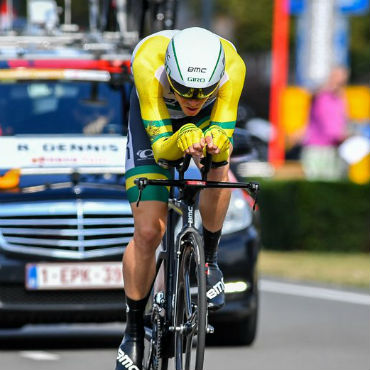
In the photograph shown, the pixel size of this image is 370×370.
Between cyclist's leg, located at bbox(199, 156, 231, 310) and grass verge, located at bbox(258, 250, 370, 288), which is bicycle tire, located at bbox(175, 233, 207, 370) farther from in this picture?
grass verge, located at bbox(258, 250, 370, 288)

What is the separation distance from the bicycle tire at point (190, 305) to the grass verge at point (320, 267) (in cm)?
785

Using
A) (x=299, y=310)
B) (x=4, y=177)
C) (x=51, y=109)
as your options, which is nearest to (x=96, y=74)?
(x=51, y=109)

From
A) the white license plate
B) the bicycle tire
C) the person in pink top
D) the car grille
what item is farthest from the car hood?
the person in pink top

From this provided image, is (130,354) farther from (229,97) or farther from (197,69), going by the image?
(197,69)

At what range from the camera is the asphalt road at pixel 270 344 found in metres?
8.88

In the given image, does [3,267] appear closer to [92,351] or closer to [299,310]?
[92,351]

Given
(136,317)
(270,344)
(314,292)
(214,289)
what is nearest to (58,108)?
(270,344)

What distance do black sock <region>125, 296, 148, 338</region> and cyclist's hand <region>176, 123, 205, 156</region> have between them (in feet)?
3.75

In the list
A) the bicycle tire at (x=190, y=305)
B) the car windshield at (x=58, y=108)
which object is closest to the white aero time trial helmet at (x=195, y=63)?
the bicycle tire at (x=190, y=305)

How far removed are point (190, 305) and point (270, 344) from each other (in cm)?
348

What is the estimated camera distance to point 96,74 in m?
10.2

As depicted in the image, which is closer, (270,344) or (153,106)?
(153,106)

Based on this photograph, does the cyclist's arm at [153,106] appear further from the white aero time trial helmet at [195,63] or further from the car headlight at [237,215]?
the car headlight at [237,215]

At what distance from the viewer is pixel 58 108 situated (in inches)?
394
